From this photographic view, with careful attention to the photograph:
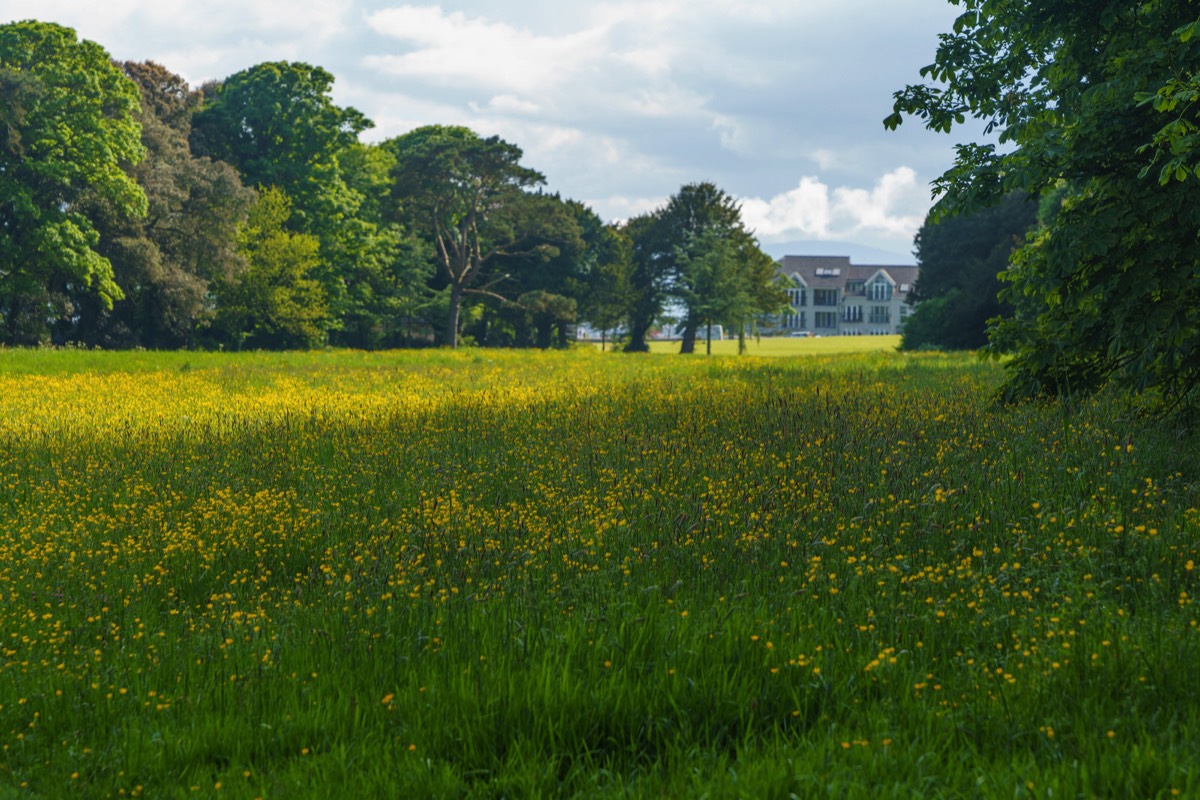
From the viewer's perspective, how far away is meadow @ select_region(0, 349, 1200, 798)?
3.92 meters

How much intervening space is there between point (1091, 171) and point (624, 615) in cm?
742

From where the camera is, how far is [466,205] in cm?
5319

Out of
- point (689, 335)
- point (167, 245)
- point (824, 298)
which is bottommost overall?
point (689, 335)

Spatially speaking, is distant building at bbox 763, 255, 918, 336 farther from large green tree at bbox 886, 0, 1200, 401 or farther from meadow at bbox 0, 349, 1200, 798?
meadow at bbox 0, 349, 1200, 798

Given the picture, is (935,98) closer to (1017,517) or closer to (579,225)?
(1017,517)

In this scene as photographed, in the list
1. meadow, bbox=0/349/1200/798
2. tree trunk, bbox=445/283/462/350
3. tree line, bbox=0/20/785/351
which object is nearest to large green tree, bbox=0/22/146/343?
tree line, bbox=0/20/785/351

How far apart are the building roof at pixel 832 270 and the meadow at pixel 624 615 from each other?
13941 cm

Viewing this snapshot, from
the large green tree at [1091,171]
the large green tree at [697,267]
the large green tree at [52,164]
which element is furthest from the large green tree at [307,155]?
the large green tree at [1091,171]

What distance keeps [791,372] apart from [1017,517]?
17119 millimetres

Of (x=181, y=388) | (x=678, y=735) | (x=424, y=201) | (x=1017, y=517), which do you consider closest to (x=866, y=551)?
(x=1017, y=517)

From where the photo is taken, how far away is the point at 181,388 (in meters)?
21.4

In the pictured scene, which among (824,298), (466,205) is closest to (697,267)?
(466,205)

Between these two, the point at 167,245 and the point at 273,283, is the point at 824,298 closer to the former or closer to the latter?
the point at 273,283

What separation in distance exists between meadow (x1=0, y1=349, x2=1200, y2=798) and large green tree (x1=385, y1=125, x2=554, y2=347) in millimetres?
Answer: 42582
